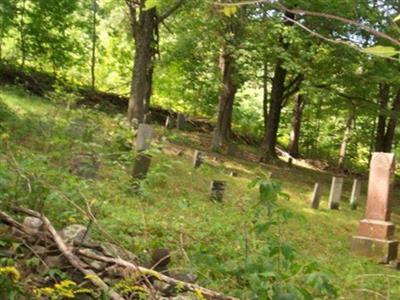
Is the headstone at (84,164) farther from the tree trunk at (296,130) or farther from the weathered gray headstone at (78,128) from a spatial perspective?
the tree trunk at (296,130)

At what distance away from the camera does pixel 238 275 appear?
504 cm

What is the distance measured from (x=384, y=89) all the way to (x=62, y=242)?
21147 mm

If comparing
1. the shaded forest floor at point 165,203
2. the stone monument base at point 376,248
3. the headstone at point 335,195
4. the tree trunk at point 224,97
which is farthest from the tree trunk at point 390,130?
the stone monument base at point 376,248

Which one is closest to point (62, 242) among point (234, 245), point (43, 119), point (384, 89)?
point (234, 245)

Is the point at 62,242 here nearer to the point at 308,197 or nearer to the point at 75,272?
the point at 75,272

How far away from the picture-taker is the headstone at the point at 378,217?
10.9 metres

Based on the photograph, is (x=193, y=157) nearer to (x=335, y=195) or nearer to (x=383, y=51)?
(x=335, y=195)

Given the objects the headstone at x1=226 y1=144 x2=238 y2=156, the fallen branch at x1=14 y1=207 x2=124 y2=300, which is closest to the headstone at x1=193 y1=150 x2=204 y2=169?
the headstone at x1=226 y1=144 x2=238 y2=156

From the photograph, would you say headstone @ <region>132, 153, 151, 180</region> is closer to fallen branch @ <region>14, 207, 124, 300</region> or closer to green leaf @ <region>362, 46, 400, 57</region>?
fallen branch @ <region>14, 207, 124, 300</region>

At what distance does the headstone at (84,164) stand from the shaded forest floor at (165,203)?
4 centimetres

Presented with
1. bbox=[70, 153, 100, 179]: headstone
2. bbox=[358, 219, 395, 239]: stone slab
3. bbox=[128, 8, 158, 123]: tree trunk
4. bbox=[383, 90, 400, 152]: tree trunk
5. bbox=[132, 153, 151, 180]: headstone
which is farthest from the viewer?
bbox=[383, 90, 400, 152]: tree trunk

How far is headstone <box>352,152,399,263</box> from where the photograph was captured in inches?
428

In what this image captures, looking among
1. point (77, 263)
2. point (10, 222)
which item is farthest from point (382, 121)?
point (77, 263)

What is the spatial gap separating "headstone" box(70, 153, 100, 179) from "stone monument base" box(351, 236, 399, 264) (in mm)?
5305
